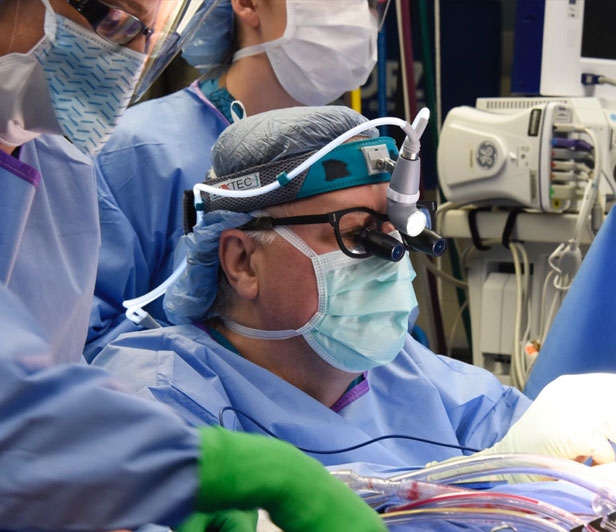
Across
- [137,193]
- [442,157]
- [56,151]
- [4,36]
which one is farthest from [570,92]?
[4,36]

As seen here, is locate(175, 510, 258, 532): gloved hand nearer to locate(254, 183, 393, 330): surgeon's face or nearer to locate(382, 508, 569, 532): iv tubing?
locate(382, 508, 569, 532): iv tubing

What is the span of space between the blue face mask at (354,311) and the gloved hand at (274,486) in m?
0.82

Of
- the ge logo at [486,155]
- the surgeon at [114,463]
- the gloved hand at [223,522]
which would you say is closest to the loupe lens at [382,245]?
the gloved hand at [223,522]

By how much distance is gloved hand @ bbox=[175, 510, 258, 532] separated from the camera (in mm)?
1016

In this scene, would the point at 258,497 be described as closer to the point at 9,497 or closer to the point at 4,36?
the point at 9,497

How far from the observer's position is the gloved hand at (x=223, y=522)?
1.02m

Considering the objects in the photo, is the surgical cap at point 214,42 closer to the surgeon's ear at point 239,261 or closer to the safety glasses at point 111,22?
the surgeon's ear at point 239,261

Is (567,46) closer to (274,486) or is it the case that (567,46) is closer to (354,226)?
(354,226)

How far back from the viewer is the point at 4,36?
1.15 m

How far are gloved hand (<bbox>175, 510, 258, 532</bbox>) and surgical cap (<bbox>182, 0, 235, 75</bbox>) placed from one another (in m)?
1.62

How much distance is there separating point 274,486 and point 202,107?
180 centimetres

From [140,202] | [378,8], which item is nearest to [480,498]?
[140,202]

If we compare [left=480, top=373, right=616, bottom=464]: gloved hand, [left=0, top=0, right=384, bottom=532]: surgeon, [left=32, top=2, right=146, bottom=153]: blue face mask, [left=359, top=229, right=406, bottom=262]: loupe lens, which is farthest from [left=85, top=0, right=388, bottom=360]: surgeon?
[left=0, top=0, right=384, bottom=532]: surgeon

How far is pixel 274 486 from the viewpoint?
740 mm
